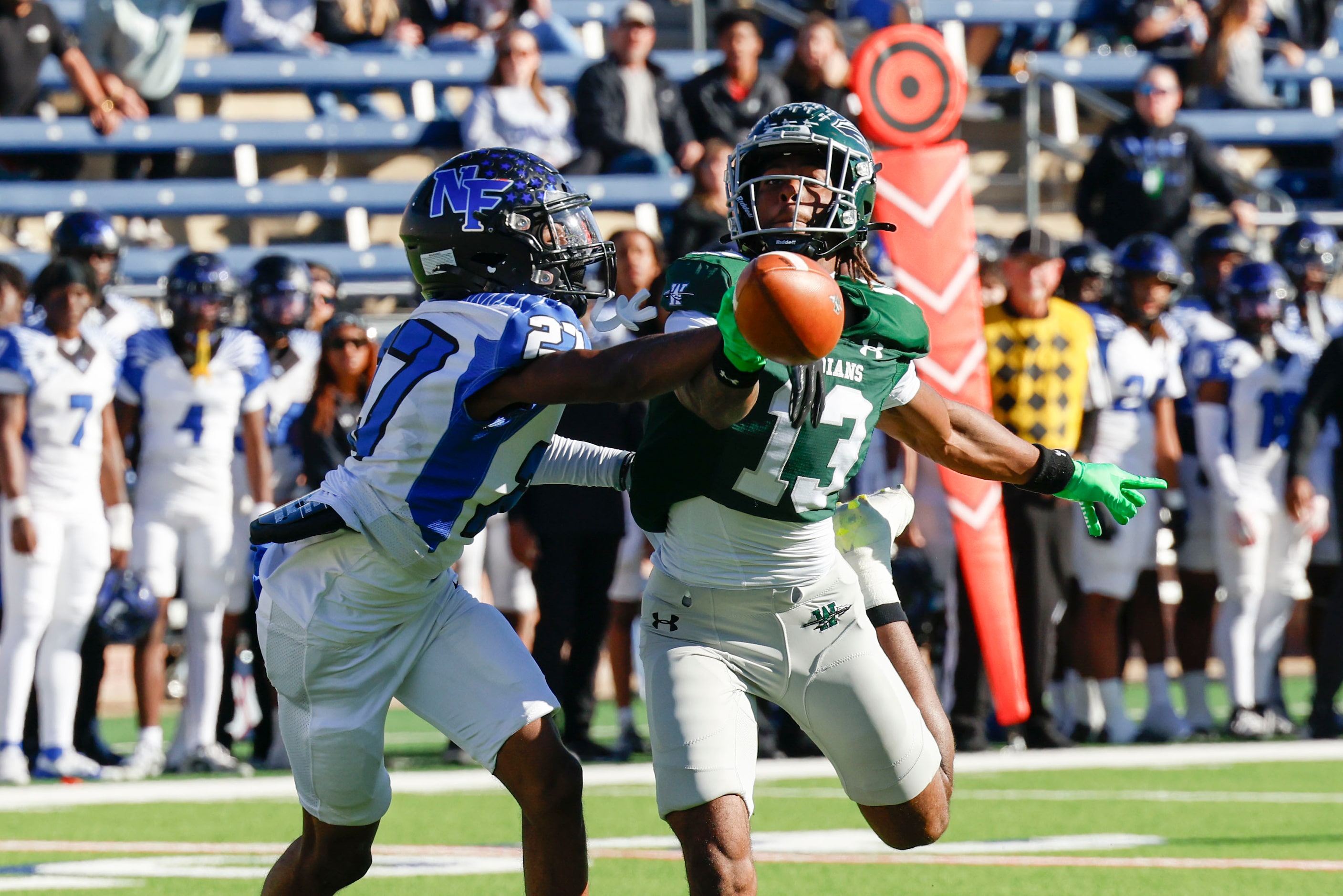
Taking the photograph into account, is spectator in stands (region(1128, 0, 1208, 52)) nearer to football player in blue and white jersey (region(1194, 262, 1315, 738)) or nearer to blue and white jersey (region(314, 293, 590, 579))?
football player in blue and white jersey (region(1194, 262, 1315, 738))

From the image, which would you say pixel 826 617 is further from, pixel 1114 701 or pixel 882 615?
pixel 1114 701

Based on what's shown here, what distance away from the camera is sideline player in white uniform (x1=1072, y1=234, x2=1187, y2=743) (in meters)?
8.65

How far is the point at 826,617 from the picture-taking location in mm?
3879

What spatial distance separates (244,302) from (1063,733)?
175 inches

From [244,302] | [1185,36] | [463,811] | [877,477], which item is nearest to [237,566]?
[244,302]

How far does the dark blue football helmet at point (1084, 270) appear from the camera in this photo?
9180 mm

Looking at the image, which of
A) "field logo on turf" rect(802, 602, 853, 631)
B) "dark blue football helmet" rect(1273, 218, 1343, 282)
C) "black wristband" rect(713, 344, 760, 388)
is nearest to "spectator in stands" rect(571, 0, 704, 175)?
"dark blue football helmet" rect(1273, 218, 1343, 282)

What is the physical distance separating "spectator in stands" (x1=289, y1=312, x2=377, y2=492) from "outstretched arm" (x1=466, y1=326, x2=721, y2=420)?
4.36 meters

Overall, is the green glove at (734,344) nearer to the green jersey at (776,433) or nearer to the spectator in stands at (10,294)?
the green jersey at (776,433)

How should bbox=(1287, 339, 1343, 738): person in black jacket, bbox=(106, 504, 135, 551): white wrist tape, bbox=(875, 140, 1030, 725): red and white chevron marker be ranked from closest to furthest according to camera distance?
bbox=(875, 140, 1030, 725): red and white chevron marker
bbox=(106, 504, 135, 551): white wrist tape
bbox=(1287, 339, 1343, 738): person in black jacket

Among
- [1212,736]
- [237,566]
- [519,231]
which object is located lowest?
[1212,736]

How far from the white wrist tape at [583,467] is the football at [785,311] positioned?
3.36 feet

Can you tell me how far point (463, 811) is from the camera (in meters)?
6.68

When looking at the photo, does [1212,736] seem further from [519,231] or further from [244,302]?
[519,231]
